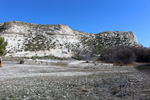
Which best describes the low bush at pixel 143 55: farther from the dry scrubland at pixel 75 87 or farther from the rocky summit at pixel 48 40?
the dry scrubland at pixel 75 87

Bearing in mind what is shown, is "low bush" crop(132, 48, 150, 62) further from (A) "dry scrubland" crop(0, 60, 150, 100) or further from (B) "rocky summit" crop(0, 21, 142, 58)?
(A) "dry scrubland" crop(0, 60, 150, 100)

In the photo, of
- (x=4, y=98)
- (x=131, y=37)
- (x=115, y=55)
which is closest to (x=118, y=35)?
(x=131, y=37)

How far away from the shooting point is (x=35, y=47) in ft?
173

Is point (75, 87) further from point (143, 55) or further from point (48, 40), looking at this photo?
point (48, 40)

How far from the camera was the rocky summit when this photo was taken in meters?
51.2

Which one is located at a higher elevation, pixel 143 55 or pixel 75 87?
pixel 143 55

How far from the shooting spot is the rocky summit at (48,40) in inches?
2014

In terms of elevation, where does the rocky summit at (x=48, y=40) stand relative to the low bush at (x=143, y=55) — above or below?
above

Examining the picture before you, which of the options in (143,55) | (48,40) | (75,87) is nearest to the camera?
(75,87)

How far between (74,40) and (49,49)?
50.2 ft

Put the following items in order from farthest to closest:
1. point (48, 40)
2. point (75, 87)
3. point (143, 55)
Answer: point (48, 40) → point (143, 55) → point (75, 87)

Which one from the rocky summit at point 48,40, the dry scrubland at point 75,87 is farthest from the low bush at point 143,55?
the dry scrubland at point 75,87

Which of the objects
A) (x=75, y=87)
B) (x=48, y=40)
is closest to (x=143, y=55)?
(x=75, y=87)

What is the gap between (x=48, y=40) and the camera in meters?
60.2
